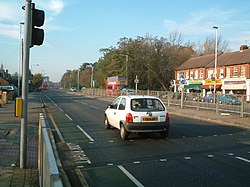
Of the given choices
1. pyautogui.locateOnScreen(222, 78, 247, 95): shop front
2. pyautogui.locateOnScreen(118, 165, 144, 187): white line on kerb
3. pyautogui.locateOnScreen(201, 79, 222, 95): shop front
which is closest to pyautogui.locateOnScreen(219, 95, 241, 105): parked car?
pyautogui.locateOnScreen(118, 165, 144, 187): white line on kerb

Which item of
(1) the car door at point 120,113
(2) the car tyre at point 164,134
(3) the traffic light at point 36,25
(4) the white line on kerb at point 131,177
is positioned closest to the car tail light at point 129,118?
(1) the car door at point 120,113

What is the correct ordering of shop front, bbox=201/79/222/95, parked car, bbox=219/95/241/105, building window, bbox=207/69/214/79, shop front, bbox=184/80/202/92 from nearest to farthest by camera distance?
parked car, bbox=219/95/241/105 < shop front, bbox=201/79/222/95 < building window, bbox=207/69/214/79 < shop front, bbox=184/80/202/92

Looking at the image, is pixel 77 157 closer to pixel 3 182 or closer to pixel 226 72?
pixel 3 182

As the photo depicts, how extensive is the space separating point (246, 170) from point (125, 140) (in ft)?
15.9

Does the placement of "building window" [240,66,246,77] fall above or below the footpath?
above

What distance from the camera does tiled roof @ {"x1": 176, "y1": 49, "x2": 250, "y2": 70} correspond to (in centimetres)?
5284

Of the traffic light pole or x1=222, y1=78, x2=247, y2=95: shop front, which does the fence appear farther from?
x1=222, y1=78, x2=247, y2=95: shop front

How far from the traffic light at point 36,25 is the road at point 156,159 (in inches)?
117

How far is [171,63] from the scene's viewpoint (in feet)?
241

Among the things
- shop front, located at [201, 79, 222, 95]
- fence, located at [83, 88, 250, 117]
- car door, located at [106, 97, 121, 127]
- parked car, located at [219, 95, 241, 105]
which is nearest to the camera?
car door, located at [106, 97, 121, 127]

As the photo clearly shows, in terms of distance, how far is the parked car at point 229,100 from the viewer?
20364 mm

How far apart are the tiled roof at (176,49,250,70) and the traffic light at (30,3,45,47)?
1876 inches

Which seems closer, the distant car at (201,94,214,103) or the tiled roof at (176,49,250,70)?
the distant car at (201,94,214,103)

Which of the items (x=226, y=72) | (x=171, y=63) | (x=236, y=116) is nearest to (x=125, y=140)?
(x=236, y=116)
